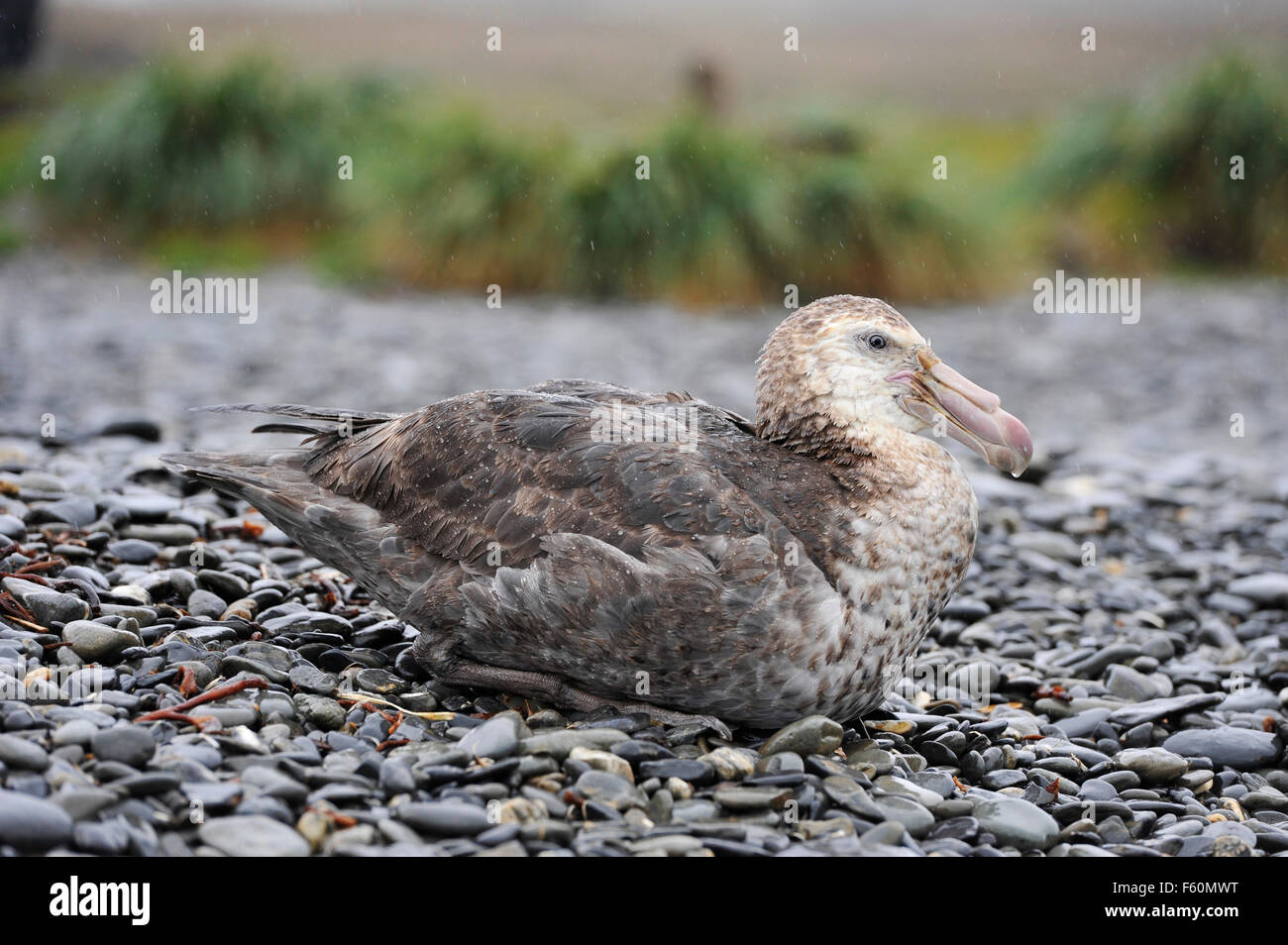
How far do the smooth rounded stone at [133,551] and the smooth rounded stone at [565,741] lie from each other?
233 centimetres

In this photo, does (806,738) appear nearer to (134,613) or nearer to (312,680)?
(312,680)

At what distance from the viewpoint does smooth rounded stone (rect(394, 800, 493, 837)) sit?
12.1 ft

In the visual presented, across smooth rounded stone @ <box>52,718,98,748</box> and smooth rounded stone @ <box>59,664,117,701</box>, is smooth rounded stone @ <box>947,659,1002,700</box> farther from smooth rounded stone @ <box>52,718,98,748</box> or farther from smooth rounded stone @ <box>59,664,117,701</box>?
smooth rounded stone @ <box>52,718,98,748</box>

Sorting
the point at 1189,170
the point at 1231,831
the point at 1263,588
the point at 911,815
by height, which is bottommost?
the point at 1231,831

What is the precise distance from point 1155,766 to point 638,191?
460 inches

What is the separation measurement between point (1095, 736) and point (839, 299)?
78.5 inches

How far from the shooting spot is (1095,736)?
527 cm

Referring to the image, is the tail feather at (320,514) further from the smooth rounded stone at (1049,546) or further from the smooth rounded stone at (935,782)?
the smooth rounded stone at (1049,546)

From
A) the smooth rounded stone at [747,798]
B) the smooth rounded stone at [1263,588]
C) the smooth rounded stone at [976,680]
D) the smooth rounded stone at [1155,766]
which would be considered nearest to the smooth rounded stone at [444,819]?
the smooth rounded stone at [747,798]

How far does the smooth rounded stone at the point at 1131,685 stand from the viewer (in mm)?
5750

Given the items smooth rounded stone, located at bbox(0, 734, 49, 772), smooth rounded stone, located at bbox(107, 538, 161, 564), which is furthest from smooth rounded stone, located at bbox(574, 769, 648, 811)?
smooth rounded stone, located at bbox(107, 538, 161, 564)

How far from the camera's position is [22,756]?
3678 millimetres

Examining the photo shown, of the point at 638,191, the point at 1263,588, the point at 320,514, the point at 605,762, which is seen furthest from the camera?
the point at 638,191

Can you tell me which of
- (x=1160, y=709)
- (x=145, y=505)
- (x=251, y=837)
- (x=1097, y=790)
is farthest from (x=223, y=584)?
(x=1160, y=709)
